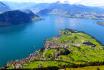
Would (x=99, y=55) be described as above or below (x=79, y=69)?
below

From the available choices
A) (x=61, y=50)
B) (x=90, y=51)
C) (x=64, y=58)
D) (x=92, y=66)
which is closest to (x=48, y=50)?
(x=61, y=50)

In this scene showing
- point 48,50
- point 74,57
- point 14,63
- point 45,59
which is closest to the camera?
point 14,63

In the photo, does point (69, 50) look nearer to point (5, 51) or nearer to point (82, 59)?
point (82, 59)

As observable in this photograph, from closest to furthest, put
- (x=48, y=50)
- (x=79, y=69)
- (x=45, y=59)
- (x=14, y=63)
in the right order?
(x=79, y=69) → (x=14, y=63) → (x=45, y=59) → (x=48, y=50)

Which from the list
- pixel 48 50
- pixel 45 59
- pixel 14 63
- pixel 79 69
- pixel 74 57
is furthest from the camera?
pixel 48 50

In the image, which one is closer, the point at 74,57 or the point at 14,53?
the point at 74,57

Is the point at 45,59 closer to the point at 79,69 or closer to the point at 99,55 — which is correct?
the point at 99,55

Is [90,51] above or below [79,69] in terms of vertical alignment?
below

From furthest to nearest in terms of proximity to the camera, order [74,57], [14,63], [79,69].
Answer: [74,57] → [14,63] → [79,69]

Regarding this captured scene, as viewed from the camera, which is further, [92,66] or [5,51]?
[5,51]
